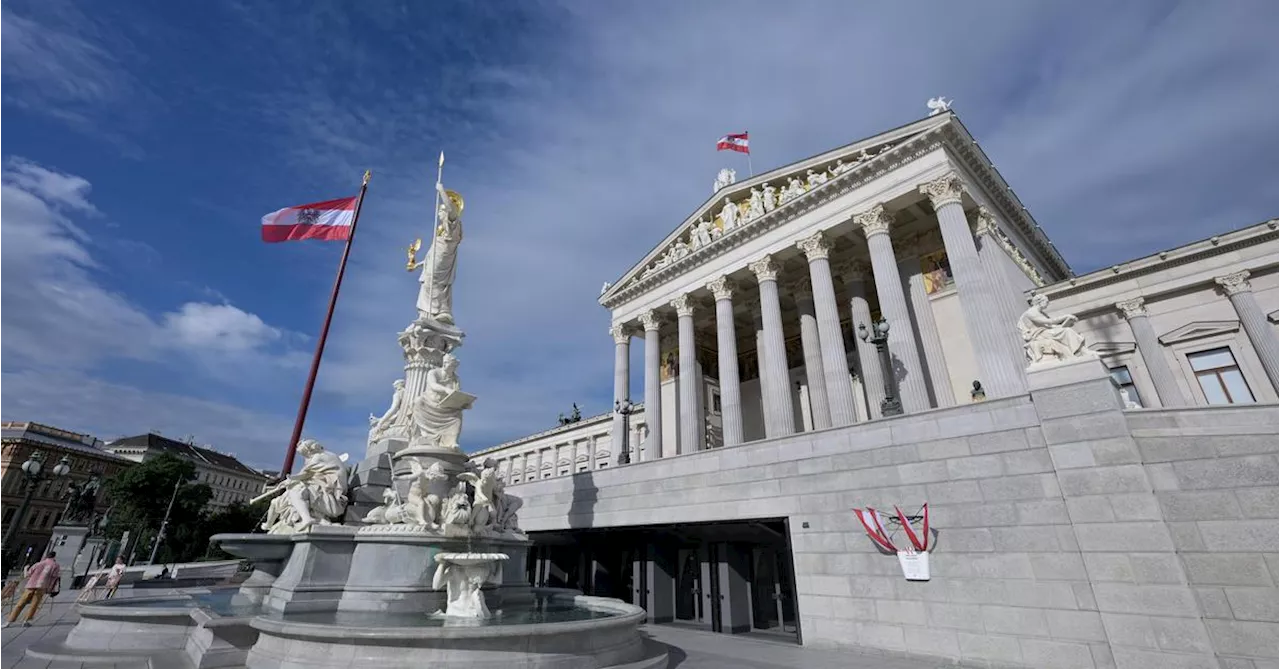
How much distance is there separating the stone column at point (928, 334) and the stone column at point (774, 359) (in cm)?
567

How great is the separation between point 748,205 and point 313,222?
2092 centimetres

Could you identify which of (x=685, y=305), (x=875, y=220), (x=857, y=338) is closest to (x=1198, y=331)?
(x=857, y=338)

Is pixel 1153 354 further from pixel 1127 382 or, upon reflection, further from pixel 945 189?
pixel 945 189

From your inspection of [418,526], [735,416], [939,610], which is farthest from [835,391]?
[418,526]

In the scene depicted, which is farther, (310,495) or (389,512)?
(310,495)

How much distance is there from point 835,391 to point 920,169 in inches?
394

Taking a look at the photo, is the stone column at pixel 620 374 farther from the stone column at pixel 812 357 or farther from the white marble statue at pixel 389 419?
the white marble statue at pixel 389 419

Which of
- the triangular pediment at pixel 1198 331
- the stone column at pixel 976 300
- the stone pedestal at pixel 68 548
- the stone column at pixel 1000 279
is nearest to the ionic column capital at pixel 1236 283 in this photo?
the triangular pediment at pixel 1198 331

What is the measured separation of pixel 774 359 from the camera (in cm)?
2333

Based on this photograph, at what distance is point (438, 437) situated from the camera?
11641mm

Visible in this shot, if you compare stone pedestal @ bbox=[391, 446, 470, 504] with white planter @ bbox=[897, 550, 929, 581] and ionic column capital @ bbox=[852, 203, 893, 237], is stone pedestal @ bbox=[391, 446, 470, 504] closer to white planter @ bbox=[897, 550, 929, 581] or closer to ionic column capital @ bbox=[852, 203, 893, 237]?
white planter @ bbox=[897, 550, 929, 581]

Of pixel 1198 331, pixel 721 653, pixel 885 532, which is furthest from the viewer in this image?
pixel 1198 331

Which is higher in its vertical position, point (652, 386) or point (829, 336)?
point (652, 386)

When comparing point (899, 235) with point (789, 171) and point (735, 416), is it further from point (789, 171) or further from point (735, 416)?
point (735, 416)
